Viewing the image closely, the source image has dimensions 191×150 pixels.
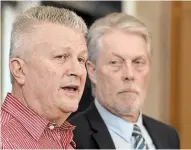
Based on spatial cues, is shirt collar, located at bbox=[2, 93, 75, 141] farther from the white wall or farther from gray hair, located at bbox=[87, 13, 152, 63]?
gray hair, located at bbox=[87, 13, 152, 63]

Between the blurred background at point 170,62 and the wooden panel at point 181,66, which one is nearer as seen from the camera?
the blurred background at point 170,62

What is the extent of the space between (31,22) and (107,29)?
304 millimetres

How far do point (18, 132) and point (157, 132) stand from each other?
1.48ft

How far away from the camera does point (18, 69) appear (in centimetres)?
64

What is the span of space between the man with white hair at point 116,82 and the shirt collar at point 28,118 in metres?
0.24

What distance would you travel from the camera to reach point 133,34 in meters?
0.91

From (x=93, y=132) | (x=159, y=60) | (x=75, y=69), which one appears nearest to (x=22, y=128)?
(x=75, y=69)

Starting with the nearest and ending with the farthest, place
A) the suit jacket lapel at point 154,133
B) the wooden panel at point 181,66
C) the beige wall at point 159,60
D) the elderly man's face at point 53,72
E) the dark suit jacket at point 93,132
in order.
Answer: the elderly man's face at point 53,72 < the dark suit jacket at point 93,132 < the suit jacket lapel at point 154,133 < the beige wall at point 159,60 < the wooden panel at point 181,66

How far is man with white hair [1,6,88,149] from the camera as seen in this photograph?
639 millimetres

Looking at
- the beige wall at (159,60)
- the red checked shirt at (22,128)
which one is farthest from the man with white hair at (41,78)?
the beige wall at (159,60)

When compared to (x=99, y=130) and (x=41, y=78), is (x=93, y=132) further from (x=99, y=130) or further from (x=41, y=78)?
(x=41, y=78)

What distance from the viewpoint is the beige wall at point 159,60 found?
1.33 metres

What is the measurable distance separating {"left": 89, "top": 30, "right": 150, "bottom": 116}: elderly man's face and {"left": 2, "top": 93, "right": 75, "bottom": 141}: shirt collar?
11.4 inches

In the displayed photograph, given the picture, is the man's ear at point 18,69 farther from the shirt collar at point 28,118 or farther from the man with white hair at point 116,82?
the man with white hair at point 116,82
